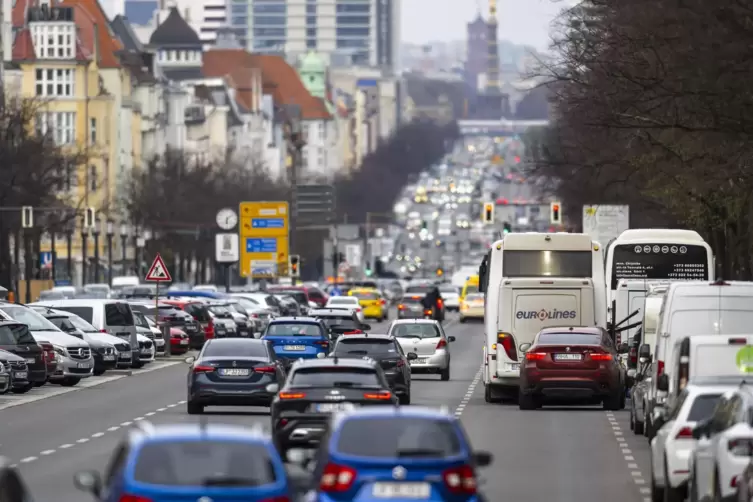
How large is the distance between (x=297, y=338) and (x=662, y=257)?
8116 millimetres

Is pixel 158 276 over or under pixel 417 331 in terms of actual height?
over

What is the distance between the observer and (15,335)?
42.7 metres

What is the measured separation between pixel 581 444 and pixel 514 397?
12330mm

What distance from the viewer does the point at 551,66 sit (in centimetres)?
4522

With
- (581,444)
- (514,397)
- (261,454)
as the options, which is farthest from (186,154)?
(261,454)

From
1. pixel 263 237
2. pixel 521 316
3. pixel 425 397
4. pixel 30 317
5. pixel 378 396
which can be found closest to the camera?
pixel 378 396

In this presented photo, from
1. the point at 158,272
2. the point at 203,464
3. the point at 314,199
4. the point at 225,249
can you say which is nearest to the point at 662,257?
the point at 158,272

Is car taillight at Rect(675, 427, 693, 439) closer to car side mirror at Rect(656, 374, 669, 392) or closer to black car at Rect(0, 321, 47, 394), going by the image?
car side mirror at Rect(656, 374, 669, 392)

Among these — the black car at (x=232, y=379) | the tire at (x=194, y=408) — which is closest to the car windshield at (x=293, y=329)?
the tire at (x=194, y=408)

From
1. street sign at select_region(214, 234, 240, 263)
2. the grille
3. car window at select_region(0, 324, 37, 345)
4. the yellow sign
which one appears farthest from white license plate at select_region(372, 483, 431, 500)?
the yellow sign

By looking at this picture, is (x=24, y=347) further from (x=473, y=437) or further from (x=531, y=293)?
(x=473, y=437)

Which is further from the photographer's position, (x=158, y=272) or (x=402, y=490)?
(x=158, y=272)

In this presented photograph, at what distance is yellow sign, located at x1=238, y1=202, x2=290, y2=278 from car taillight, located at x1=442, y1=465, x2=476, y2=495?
8654 cm

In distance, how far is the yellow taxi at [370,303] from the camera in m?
100
